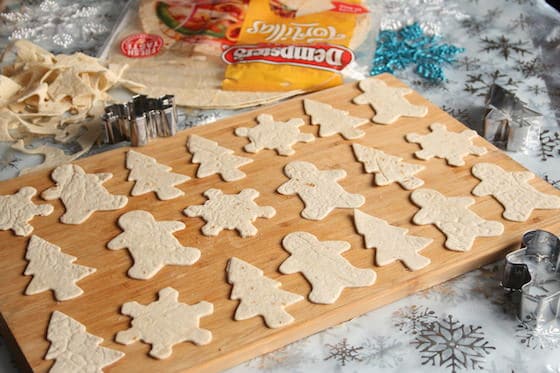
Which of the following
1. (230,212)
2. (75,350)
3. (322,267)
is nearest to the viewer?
(75,350)

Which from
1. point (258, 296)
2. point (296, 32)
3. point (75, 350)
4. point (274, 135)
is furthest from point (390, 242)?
point (296, 32)

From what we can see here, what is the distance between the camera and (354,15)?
5.41 ft

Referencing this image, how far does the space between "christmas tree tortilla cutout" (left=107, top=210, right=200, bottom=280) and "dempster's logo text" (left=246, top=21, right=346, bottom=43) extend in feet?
1.99

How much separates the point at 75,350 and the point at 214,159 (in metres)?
0.44

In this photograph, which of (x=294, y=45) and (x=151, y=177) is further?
(x=294, y=45)

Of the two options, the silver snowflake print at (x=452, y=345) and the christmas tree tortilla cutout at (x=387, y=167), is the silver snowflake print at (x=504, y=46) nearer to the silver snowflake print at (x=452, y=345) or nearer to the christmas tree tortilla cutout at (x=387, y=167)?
the christmas tree tortilla cutout at (x=387, y=167)

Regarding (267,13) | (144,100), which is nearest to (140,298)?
(144,100)

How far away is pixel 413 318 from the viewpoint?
1011 millimetres

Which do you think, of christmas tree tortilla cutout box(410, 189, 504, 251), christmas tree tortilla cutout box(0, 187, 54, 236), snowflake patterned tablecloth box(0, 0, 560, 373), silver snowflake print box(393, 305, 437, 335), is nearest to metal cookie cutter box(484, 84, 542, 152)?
snowflake patterned tablecloth box(0, 0, 560, 373)

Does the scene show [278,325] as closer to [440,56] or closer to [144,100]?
[144,100]

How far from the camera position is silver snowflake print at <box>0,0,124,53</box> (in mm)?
1663

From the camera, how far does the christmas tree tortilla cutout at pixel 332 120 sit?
4.31ft

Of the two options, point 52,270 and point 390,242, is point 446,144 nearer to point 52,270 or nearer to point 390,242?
point 390,242

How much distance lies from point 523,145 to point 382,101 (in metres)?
0.26
